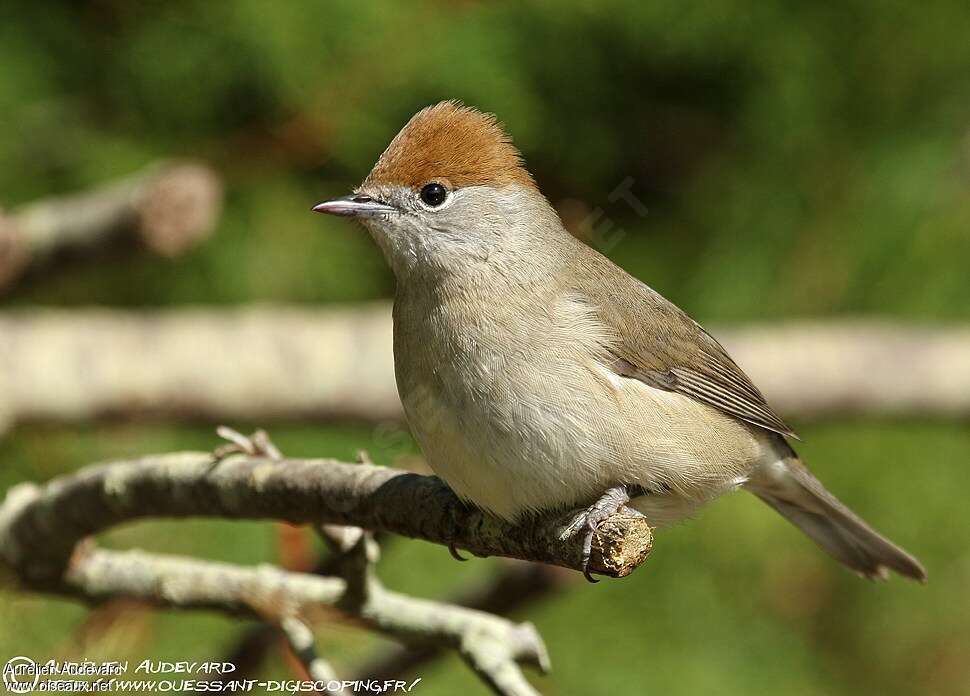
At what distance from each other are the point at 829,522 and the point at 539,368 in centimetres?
137

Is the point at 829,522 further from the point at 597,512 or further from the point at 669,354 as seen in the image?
the point at 597,512

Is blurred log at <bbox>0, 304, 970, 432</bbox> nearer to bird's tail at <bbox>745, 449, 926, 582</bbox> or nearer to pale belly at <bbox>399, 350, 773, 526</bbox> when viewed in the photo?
bird's tail at <bbox>745, 449, 926, 582</bbox>

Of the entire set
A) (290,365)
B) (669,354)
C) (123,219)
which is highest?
(669,354)

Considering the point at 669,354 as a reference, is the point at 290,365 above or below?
below

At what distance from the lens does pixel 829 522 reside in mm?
3846

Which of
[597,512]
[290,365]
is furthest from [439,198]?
[290,365]

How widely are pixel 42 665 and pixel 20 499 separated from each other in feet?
1.66

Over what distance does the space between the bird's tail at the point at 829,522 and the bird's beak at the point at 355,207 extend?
139cm

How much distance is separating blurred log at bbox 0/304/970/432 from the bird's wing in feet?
6.15

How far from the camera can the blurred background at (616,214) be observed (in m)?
5.21

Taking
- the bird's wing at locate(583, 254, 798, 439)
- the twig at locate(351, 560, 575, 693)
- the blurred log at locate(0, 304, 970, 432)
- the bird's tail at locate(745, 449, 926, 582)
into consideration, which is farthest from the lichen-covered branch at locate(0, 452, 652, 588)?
the blurred log at locate(0, 304, 970, 432)

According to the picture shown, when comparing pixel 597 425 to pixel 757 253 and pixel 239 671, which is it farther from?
pixel 757 253

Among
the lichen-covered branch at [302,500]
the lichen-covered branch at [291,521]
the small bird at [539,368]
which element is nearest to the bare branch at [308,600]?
the lichen-covered branch at [291,521]

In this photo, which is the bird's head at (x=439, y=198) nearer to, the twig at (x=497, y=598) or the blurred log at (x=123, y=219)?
the twig at (x=497, y=598)
